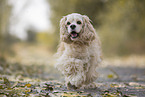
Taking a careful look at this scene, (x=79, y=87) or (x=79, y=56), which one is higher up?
(x=79, y=56)

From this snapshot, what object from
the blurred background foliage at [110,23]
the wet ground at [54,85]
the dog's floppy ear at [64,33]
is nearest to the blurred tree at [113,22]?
the blurred background foliage at [110,23]

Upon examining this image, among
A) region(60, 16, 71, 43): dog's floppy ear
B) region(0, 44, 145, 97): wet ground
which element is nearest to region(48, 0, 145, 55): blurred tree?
region(0, 44, 145, 97): wet ground

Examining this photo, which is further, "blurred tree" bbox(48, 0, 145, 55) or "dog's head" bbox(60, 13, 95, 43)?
"blurred tree" bbox(48, 0, 145, 55)

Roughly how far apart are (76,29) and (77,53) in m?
0.54

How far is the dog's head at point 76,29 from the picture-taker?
427 centimetres

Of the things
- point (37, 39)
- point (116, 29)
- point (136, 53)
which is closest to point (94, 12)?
point (116, 29)

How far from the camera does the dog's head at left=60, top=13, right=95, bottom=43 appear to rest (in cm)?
427

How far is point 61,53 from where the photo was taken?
4953 mm

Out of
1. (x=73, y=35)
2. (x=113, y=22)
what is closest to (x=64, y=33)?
(x=73, y=35)

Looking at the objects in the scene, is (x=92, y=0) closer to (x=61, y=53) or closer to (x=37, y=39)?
(x=61, y=53)

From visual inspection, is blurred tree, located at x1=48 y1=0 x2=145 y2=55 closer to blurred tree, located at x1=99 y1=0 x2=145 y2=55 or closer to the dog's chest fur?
blurred tree, located at x1=99 y1=0 x2=145 y2=55

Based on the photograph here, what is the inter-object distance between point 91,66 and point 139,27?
15002mm

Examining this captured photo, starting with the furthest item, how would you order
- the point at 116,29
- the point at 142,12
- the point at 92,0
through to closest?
the point at 116,29 < the point at 92,0 < the point at 142,12

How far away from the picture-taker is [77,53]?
4.44 metres
